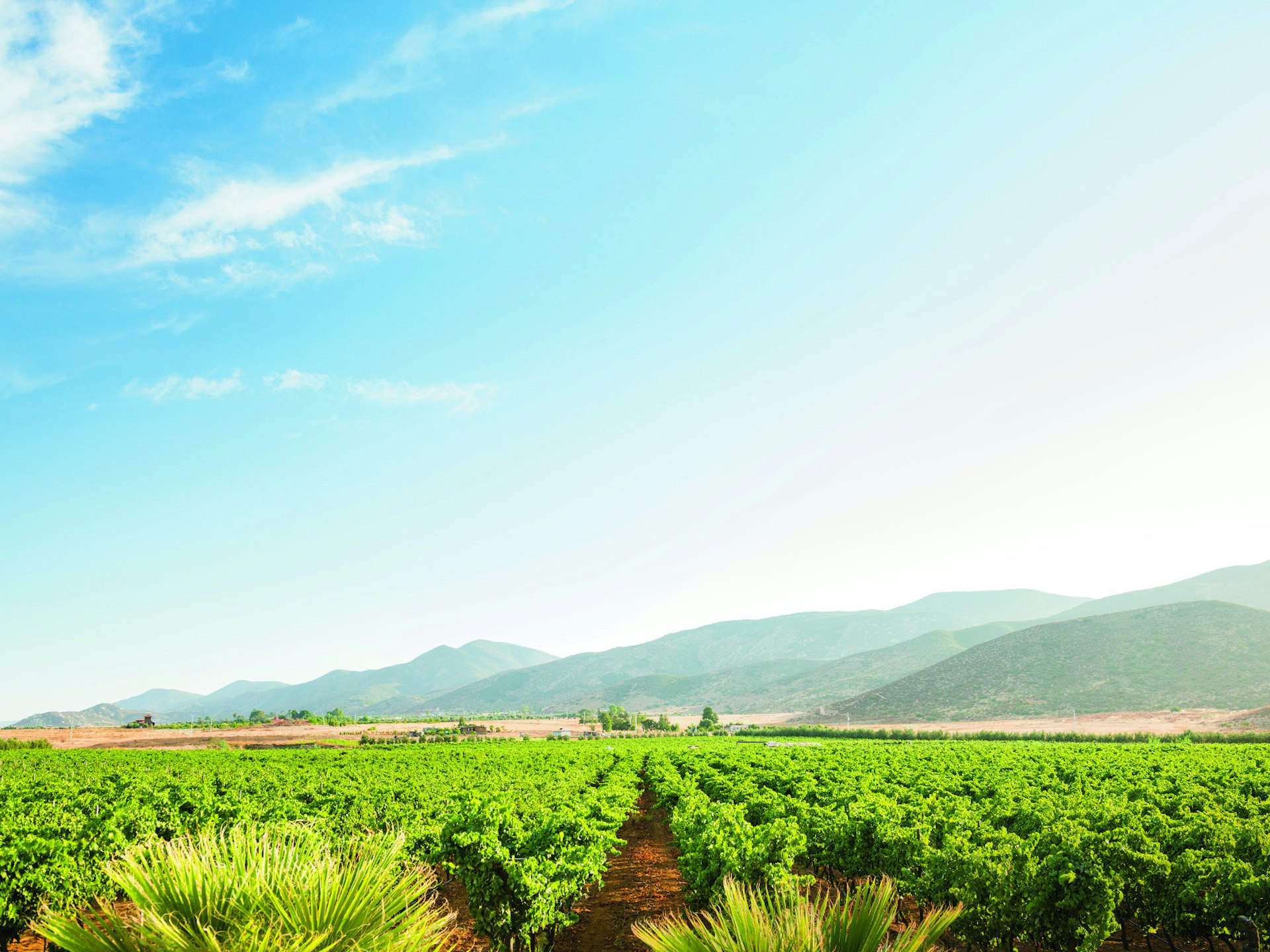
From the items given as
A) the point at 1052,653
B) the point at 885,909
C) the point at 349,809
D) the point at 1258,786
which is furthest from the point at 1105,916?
the point at 1052,653

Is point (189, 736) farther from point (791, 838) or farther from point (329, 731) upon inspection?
point (791, 838)

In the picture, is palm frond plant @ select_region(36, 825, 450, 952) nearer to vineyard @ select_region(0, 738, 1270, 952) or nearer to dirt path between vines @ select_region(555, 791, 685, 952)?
vineyard @ select_region(0, 738, 1270, 952)

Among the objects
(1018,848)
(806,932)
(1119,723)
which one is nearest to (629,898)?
(1018,848)

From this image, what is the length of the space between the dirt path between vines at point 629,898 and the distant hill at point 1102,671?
5657 inches

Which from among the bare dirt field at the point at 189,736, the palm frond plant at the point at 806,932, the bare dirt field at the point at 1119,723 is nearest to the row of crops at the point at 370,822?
the palm frond plant at the point at 806,932

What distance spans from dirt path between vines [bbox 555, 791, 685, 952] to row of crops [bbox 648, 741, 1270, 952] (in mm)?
1740

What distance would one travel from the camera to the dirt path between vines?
1589cm

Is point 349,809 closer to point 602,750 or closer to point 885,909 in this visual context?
point 885,909

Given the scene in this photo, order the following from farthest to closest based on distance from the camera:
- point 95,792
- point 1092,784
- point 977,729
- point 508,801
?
1. point 977,729
2. point 1092,784
3. point 95,792
4. point 508,801

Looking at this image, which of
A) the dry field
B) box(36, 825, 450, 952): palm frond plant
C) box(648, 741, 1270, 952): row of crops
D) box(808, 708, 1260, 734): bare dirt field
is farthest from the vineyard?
box(808, 708, 1260, 734): bare dirt field

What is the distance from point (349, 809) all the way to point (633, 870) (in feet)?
31.0

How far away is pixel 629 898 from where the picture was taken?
750 inches

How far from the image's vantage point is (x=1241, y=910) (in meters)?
11.0

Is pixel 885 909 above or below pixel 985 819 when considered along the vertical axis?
above
